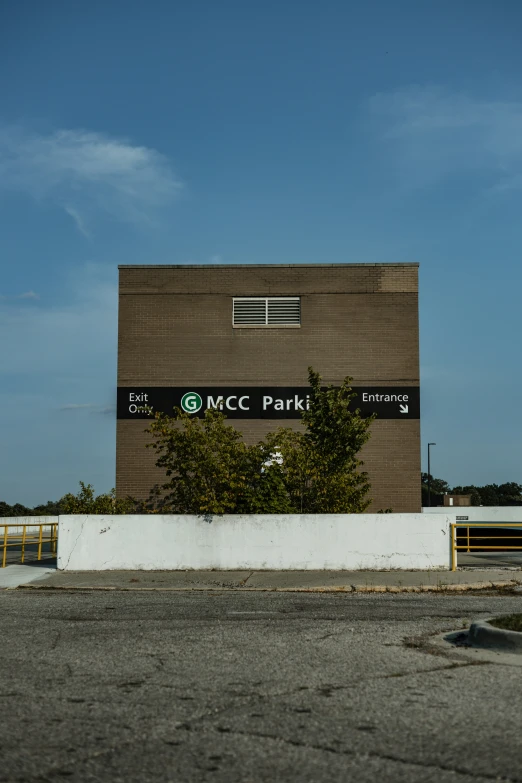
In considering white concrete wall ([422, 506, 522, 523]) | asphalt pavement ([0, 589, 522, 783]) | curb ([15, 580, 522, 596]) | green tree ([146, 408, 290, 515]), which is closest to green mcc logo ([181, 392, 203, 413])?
green tree ([146, 408, 290, 515])

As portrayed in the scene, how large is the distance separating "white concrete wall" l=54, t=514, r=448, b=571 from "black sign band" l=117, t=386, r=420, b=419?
943 cm

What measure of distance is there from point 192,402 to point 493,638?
22785 mm

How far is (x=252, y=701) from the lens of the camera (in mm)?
7055

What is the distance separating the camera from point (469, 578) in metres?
19.8

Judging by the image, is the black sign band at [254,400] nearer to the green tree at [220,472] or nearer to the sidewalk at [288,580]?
the green tree at [220,472]

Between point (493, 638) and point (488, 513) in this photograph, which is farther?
point (488, 513)

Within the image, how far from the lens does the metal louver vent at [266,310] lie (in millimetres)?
32219

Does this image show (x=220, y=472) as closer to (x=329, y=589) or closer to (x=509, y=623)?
(x=329, y=589)

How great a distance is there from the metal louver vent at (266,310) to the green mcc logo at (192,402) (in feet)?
10.3

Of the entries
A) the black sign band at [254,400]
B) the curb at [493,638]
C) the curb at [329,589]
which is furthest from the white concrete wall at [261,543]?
the curb at [493,638]

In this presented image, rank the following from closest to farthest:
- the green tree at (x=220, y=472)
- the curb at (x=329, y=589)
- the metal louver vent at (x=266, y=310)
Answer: the curb at (x=329, y=589)
the green tree at (x=220, y=472)
the metal louver vent at (x=266, y=310)

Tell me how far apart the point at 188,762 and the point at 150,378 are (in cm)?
2694

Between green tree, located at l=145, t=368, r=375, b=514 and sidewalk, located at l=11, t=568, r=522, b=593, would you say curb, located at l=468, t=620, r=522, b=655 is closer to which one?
sidewalk, located at l=11, t=568, r=522, b=593

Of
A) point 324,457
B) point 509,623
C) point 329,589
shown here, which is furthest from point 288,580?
point 509,623
